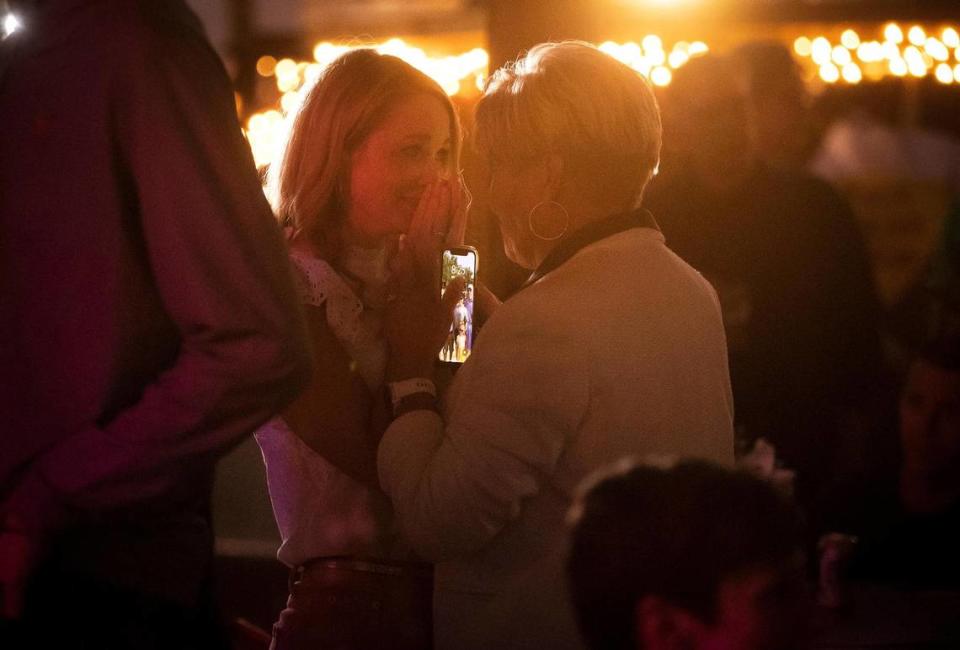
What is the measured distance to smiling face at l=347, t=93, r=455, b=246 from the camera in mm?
2803

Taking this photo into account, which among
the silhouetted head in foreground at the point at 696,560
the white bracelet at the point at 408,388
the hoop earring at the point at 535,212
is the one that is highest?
the hoop earring at the point at 535,212

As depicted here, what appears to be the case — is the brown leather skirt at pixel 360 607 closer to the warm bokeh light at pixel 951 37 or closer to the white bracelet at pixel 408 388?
the white bracelet at pixel 408 388

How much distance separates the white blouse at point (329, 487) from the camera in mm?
2615

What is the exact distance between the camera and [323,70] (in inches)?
113

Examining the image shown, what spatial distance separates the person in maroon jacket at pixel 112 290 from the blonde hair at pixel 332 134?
0.91 m

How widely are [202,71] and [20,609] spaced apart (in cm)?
71

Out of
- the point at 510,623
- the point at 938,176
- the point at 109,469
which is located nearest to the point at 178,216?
the point at 109,469

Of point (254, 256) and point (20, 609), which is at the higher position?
point (254, 256)

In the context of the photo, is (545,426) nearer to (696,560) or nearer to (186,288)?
(696,560)

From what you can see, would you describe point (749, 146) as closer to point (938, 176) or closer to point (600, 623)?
point (600, 623)

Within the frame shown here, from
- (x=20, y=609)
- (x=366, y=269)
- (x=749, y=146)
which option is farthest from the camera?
(x=749, y=146)

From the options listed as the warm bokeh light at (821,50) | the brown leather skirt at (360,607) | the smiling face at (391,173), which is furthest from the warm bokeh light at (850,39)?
the brown leather skirt at (360,607)

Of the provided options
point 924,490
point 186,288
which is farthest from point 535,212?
point 924,490

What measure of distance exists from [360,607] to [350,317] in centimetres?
52
